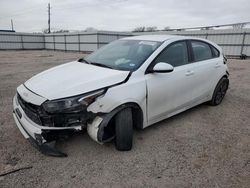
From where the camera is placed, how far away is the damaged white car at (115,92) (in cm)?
251

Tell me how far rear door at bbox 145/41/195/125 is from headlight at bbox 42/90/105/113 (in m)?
0.95

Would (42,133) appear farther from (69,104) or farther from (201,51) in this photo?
(201,51)

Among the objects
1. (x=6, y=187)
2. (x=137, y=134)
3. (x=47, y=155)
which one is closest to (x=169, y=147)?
(x=137, y=134)

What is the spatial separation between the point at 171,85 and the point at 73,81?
59.9 inches

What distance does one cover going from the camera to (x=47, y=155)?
2711 mm

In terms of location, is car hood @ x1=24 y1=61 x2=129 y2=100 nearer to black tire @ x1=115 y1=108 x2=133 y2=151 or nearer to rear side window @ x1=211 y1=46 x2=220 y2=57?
black tire @ x1=115 y1=108 x2=133 y2=151

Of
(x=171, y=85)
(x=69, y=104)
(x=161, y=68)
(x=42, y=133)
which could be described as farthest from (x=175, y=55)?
(x=42, y=133)

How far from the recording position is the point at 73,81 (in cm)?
272

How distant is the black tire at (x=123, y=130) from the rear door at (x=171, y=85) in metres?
0.44

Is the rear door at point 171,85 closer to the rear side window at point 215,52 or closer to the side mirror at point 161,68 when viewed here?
the side mirror at point 161,68

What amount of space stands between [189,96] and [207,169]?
1522 mm

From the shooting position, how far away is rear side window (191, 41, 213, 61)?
4023 millimetres

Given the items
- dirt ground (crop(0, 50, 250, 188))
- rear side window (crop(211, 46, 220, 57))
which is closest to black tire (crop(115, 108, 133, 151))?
dirt ground (crop(0, 50, 250, 188))

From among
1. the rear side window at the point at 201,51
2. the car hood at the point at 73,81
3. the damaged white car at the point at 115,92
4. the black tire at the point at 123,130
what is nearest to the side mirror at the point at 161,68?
the damaged white car at the point at 115,92
